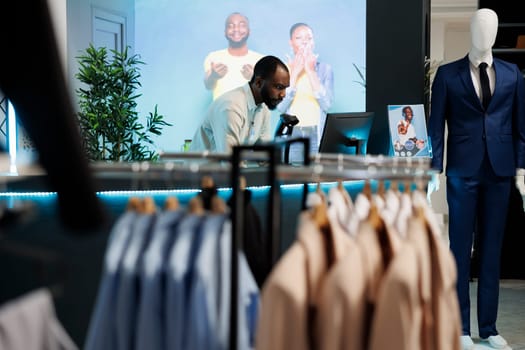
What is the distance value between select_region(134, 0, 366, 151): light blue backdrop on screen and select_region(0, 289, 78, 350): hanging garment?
26.6ft

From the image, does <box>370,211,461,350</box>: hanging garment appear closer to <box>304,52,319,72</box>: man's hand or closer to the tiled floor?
the tiled floor

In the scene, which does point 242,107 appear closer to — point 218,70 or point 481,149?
point 481,149

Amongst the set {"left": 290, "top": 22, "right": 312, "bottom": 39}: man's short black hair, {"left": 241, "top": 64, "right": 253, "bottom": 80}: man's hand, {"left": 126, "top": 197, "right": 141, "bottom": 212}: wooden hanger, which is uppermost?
{"left": 290, "top": 22, "right": 312, "bottom": 39}: man's short black hair

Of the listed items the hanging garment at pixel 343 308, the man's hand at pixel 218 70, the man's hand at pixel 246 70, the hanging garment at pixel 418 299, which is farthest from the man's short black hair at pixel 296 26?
the hanging garment at pixel 343 308

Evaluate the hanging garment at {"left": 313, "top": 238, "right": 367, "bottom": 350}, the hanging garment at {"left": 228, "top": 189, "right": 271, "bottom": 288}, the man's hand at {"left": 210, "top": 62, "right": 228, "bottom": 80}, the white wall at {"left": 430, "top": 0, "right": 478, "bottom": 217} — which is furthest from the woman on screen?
the hanging garment at {"left": 313, "top": 238, "right": 367, "bottom": 350}

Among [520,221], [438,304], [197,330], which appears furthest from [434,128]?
[197,330]

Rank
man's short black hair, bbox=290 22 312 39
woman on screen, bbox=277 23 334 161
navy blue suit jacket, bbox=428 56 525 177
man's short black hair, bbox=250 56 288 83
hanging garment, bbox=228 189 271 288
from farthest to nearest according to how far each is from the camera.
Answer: man's short black hair, bbox=290 22 312 39
woman on screen, bbox=277 23 334 161
man's short black hair, bbox=250 56 288 83
navy blue suit jacket, bbox=428 56 525 177
hanging garment, bbox=228 189 271 288

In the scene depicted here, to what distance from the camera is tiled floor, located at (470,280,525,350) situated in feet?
14.8

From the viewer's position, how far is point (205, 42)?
958cm

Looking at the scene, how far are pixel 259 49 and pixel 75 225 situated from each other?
349 inches

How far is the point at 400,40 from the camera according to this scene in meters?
6.65

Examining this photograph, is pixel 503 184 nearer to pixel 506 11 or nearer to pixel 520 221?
pixel 520 221

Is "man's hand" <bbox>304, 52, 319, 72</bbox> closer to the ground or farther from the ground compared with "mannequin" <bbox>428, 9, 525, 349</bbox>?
farther from the ground

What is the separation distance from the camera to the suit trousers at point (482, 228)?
427 centimetres
